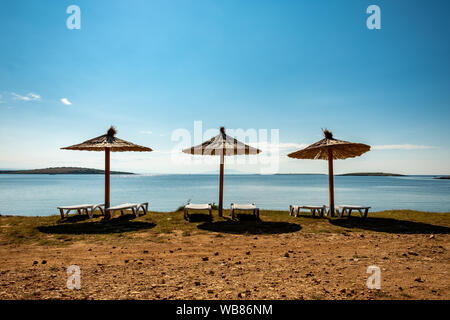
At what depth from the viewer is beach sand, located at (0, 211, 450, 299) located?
3.30 metres

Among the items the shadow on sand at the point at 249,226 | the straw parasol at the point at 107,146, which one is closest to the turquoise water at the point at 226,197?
the straw parasol at the point at 107,146

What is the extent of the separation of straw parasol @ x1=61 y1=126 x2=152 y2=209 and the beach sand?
3886 mm

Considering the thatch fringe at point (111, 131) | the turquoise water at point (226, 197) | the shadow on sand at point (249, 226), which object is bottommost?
the turquoise water at point (226, 197)

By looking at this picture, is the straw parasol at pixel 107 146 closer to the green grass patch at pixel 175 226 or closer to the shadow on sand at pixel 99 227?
the shadow on sand at pixel 99 227

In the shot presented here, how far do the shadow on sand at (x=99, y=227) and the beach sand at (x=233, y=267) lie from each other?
107cm

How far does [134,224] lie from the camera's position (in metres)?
8.55

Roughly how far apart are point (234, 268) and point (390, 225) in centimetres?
667

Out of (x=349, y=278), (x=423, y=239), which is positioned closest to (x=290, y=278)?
(x=349, y=278)

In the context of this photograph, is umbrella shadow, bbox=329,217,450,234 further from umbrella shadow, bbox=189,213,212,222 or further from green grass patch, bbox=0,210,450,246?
umbrella shadow, bbox=189,213,212,222

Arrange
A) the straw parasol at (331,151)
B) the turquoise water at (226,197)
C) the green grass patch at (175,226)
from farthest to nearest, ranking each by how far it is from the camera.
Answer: the turquoise water at (226,197)
the straw parasol at (331,151)
the green grass patch at (175,226)

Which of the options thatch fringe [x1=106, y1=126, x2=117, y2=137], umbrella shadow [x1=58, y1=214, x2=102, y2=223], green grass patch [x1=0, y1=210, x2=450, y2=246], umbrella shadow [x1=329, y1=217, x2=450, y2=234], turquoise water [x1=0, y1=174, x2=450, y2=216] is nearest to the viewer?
green grass patch [x1=0, y1=210, x2=450, y2=246]

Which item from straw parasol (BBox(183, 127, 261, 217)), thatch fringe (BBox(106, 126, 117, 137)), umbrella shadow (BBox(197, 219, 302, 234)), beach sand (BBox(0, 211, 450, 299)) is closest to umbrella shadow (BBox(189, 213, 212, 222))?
umbrella shadow (BBox(197, 219, 302, 234))

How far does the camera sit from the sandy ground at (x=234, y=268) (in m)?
3.30
